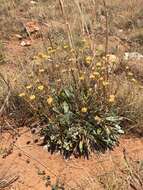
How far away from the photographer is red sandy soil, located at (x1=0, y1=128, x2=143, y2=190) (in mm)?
3430

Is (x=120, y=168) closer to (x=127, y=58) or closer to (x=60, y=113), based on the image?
(x=60, y=113)

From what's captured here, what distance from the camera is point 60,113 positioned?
367cm

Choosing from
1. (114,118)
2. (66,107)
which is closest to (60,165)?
(66,107)

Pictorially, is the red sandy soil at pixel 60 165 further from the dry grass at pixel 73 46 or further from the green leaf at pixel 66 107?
the green leaf at pixel 66 107

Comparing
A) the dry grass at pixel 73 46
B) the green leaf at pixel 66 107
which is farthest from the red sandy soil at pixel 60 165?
the green leaf at pixel 66 107

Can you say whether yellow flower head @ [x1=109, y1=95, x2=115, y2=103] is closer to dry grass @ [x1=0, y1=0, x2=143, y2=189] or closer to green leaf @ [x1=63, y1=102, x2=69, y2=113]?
dry grass @ [x1=0, y1=0, x2=143, y2=189]

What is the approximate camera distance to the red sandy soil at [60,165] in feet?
11.3

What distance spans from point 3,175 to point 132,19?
437cm

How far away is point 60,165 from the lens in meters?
3.61

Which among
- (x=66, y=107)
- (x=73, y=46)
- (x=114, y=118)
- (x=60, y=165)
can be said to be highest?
(x=73, y=46)

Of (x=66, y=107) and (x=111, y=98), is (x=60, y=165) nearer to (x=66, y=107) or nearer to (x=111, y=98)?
(x=66, y=107)

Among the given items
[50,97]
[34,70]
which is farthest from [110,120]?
[34,70]

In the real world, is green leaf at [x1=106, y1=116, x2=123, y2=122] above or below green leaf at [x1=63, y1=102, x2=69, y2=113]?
below

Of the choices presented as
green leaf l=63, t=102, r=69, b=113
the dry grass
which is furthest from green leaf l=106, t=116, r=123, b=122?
green leaf l=63, t=102, r=69, b=113
